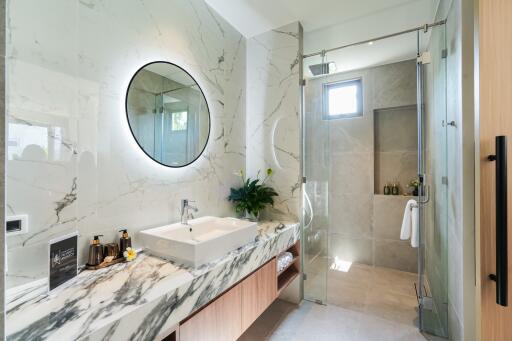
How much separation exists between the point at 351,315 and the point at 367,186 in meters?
1.76

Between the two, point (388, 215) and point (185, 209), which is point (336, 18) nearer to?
point (185, 209)

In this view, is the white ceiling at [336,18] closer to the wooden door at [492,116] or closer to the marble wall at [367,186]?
the marble wall at [367,186]

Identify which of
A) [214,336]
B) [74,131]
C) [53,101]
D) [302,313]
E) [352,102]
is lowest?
[302,313]

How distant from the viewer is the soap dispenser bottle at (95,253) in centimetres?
122

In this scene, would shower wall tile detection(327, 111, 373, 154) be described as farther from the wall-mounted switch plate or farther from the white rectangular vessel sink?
the wall-mounted switch plate

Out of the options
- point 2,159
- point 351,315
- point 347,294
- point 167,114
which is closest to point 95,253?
point 2,159

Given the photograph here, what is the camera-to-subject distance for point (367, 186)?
3285 mm

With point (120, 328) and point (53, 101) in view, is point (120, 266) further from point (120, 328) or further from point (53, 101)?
point (53, 101)

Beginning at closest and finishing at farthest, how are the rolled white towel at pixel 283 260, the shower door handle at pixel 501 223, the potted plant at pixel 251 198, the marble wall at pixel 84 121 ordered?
1. the shower door handle at pixel 501 223
2. the marble wall at pixel 84 121
3. the rolled white towel at pixel 283 260
4. the potted plant at pixel 251 198

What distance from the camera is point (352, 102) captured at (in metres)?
3.40

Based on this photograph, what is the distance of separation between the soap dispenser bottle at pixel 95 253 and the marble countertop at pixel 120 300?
7 centimetres

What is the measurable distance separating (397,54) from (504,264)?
2.82 m

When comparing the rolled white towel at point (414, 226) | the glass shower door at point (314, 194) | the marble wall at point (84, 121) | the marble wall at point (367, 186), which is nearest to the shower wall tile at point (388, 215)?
the marble wall at point (367, 186)

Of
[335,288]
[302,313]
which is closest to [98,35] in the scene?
[302,313]
